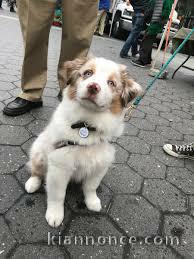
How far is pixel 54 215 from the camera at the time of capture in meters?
2.11

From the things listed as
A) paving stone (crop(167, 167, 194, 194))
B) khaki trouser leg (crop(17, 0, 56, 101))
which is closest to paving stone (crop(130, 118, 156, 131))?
paving stone (crop(167, 167, 194, 194))

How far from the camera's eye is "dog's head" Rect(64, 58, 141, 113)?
1.90 m

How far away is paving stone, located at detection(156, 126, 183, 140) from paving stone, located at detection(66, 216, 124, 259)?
207 cm

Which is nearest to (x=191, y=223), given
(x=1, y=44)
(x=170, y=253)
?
(x=170, y=253)

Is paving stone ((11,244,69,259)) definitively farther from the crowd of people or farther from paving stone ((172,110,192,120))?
paving stone ((172,110,192,120))

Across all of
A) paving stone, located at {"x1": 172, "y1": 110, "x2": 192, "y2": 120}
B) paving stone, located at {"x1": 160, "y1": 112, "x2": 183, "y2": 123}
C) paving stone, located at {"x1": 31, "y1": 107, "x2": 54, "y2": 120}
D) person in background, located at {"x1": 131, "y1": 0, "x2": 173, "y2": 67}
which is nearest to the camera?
paving stone, located at {"x1": 31, "y1": 107, "x2": 54, "y2": 120}

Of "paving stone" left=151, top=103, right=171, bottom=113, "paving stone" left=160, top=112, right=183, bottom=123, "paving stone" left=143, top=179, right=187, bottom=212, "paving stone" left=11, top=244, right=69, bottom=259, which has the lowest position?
"paving stone" left=151, top=103, right=171, bottom=113

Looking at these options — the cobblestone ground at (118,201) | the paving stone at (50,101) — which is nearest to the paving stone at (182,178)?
the cobblestone ground at (118,201)

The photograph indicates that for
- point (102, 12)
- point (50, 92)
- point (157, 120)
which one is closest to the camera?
point (157, 120)

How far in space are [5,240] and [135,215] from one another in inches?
40.8

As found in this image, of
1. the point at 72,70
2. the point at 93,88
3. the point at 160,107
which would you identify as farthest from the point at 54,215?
the point at 160,107

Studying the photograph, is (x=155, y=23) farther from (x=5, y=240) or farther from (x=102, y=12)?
(x=5, y=240)

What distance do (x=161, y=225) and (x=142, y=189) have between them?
442mm

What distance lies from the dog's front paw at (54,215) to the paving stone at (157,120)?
2.60 m
